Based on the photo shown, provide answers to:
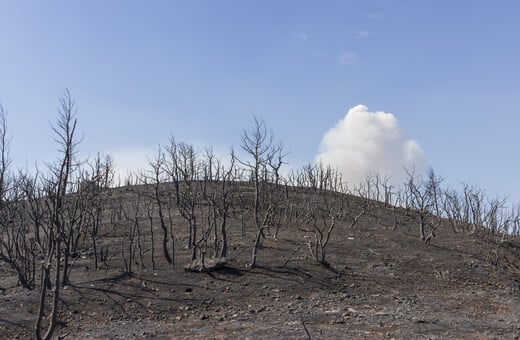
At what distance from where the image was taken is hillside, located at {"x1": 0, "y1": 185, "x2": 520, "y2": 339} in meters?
10.4

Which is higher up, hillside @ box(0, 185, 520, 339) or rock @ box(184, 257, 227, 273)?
rock @ box(184, 257, 227, 273)

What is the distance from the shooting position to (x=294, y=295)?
1248 cm

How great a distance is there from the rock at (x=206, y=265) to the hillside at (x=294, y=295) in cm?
18

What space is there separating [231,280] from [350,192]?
1960 cm

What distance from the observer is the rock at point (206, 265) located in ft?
44.9

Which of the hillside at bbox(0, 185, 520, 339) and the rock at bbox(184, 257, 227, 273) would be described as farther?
the rock at bbox(184, 257, 227, 273)

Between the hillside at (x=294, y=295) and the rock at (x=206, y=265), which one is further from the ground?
the rock at (x=206, y=265)

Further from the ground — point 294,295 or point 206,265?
point 206,265

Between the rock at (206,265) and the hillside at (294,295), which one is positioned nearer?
the hillside at (294,295)

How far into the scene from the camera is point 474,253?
17.5 m

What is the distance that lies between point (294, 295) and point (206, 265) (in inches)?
102

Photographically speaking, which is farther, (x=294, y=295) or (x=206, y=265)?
(x=206, y=265)

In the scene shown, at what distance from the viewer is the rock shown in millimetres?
13672

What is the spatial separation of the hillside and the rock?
0.59 feet
